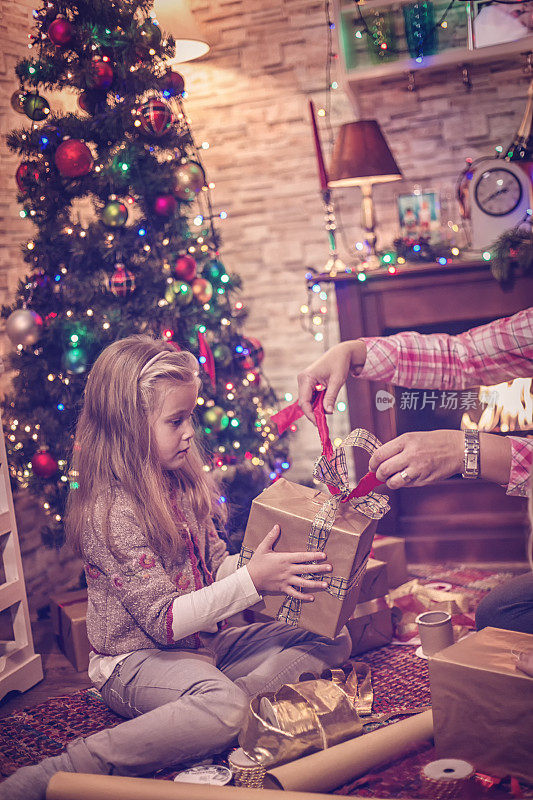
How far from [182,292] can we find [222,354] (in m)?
0.40

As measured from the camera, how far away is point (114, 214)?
2865 millimetres

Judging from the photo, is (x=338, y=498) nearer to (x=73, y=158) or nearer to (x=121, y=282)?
(x=121, y=282)

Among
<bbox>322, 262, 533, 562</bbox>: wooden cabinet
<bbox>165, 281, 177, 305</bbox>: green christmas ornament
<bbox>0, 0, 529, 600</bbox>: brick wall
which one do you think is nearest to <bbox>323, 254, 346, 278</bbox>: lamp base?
<bbox>322, 262, 533, 562</bbox>: wooden cabinet

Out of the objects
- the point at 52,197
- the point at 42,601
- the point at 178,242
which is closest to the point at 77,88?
the point at 52,197

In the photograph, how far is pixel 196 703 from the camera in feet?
5.99

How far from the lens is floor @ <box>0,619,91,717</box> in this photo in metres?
2.44

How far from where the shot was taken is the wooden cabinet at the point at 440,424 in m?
3.26

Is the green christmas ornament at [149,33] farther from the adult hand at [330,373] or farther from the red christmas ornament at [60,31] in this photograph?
the adult hand at [330,373]

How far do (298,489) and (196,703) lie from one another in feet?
1.87

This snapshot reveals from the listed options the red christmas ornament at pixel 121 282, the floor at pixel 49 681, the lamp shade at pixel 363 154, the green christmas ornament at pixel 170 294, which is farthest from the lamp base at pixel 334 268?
the floor at pixel 49 681

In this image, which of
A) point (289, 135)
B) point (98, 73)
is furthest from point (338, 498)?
point (289, 135)

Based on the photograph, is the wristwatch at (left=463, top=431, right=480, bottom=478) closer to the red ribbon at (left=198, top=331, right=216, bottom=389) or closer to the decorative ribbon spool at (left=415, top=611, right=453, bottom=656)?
the decorative ribbon spool at (left=415, top=611, right=453, bottom=656)

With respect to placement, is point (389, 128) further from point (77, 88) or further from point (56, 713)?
point (56, 713)

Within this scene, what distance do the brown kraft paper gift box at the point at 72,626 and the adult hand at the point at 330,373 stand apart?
122cm
